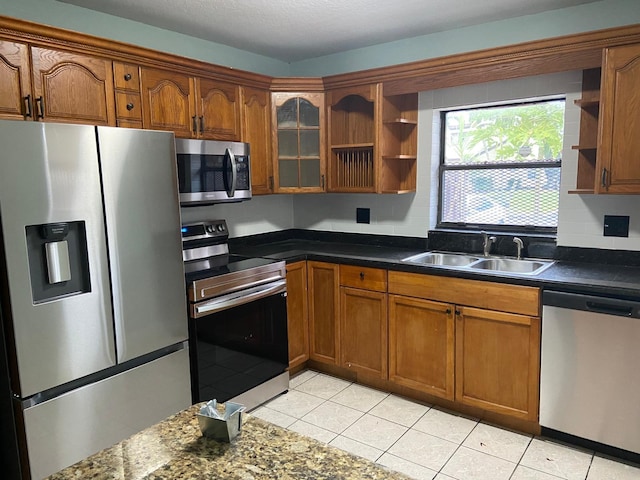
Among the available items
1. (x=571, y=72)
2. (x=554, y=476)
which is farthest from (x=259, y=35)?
(x=554, y=476)

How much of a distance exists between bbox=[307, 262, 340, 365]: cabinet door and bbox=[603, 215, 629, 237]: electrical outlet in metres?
1.68

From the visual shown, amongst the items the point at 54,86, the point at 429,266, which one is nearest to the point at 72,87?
the point at 54,86

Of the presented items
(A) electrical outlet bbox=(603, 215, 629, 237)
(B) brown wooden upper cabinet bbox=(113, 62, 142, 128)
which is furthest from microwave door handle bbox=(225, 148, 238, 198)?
(A) electrical outlet bbox=(603, 215, 629, 237)

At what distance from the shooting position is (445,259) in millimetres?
3357

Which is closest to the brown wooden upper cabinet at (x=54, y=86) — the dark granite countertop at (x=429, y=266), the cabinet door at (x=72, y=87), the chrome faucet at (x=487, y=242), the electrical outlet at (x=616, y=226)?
the cabinet door at (x=72, y=87)

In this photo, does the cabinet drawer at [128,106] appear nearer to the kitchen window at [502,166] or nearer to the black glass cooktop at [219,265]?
the black glass cooktop at [219,265]

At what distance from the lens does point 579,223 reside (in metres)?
2.91

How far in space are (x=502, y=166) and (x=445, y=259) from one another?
0.74 meters

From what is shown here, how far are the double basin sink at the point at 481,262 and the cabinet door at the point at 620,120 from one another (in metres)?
0.64

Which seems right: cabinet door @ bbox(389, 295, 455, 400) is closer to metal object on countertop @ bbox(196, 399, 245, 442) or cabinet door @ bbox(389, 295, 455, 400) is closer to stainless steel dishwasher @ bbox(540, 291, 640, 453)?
stainless steel dishwasher @ bbox(540, 291, 640, 453)

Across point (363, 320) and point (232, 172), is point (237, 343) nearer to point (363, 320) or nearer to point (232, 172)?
point (363, 320)

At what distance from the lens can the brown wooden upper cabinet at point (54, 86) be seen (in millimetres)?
2117

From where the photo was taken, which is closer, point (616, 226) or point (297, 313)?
point (616, 226)

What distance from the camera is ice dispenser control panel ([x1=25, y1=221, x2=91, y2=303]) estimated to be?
1.91m
